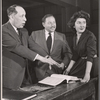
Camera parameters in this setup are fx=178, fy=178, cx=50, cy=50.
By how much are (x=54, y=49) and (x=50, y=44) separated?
0.22 feet

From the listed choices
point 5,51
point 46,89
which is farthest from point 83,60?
point 5,51

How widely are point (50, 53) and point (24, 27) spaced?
376 mm

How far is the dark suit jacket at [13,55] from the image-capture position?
1.49m

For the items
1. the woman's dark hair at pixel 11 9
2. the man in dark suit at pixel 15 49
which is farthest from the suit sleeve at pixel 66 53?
the woman's dark hair at pixel 11 9

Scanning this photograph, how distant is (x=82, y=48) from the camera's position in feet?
6.42

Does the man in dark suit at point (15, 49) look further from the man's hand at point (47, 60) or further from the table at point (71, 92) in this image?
the table at point (71, 92)

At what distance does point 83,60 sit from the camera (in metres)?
1.95

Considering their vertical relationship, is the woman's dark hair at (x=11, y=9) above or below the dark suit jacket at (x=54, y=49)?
above

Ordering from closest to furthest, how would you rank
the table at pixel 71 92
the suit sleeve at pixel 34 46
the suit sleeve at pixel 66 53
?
the table at pixel 71 92
the suit sleeve at pixel 34 46
the suit sleeve at pixel 66 53

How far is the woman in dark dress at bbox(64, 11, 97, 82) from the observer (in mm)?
1933

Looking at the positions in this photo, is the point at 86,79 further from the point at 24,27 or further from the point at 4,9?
the point at 4,9

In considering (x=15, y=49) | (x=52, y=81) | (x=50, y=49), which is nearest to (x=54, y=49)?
(x=50, y=49)

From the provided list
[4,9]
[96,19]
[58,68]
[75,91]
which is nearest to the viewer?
[4,9]

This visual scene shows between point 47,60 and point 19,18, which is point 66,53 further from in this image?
point 19,18
